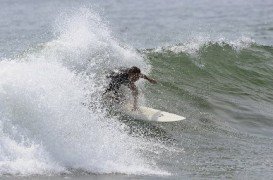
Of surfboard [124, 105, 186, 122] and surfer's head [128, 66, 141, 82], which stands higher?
surfer's head [128, 66, 141, 82]

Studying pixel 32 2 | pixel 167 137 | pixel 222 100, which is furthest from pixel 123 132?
pixel 32 2

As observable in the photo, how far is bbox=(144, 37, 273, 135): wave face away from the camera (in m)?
18.6

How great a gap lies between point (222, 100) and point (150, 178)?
9.31m

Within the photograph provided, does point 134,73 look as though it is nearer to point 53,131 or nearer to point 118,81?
point 118,81

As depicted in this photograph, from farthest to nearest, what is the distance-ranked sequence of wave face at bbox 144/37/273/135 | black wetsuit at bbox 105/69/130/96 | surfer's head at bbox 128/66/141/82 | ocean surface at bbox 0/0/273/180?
1. wave face at bbox 144/37/273/135
2. black wetsuit at bbox 105/69/130/96
3. surfer's head at bbox 128/66/141/82
4. ocean surface at bbox 0/0/273/180

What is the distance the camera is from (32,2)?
169ft

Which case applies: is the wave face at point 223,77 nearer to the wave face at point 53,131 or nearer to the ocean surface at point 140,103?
the ocean surface at point 140,103

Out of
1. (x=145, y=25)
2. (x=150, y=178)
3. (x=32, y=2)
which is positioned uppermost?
(x=32, y=2)

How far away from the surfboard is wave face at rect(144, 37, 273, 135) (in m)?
2.25

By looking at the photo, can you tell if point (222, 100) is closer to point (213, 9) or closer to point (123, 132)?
point (123, 132)

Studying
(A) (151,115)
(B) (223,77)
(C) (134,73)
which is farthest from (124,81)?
(B) (223,77)

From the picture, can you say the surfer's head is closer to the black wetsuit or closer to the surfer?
the surfer

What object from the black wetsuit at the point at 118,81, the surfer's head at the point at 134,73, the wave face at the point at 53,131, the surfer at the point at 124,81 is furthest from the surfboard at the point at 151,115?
the wave face at the point at 53,131

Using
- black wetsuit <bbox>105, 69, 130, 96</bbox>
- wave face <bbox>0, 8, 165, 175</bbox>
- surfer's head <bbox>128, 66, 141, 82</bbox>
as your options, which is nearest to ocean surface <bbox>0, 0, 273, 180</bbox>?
wave face <bbox>0, 8, 165, 175</bbox>
